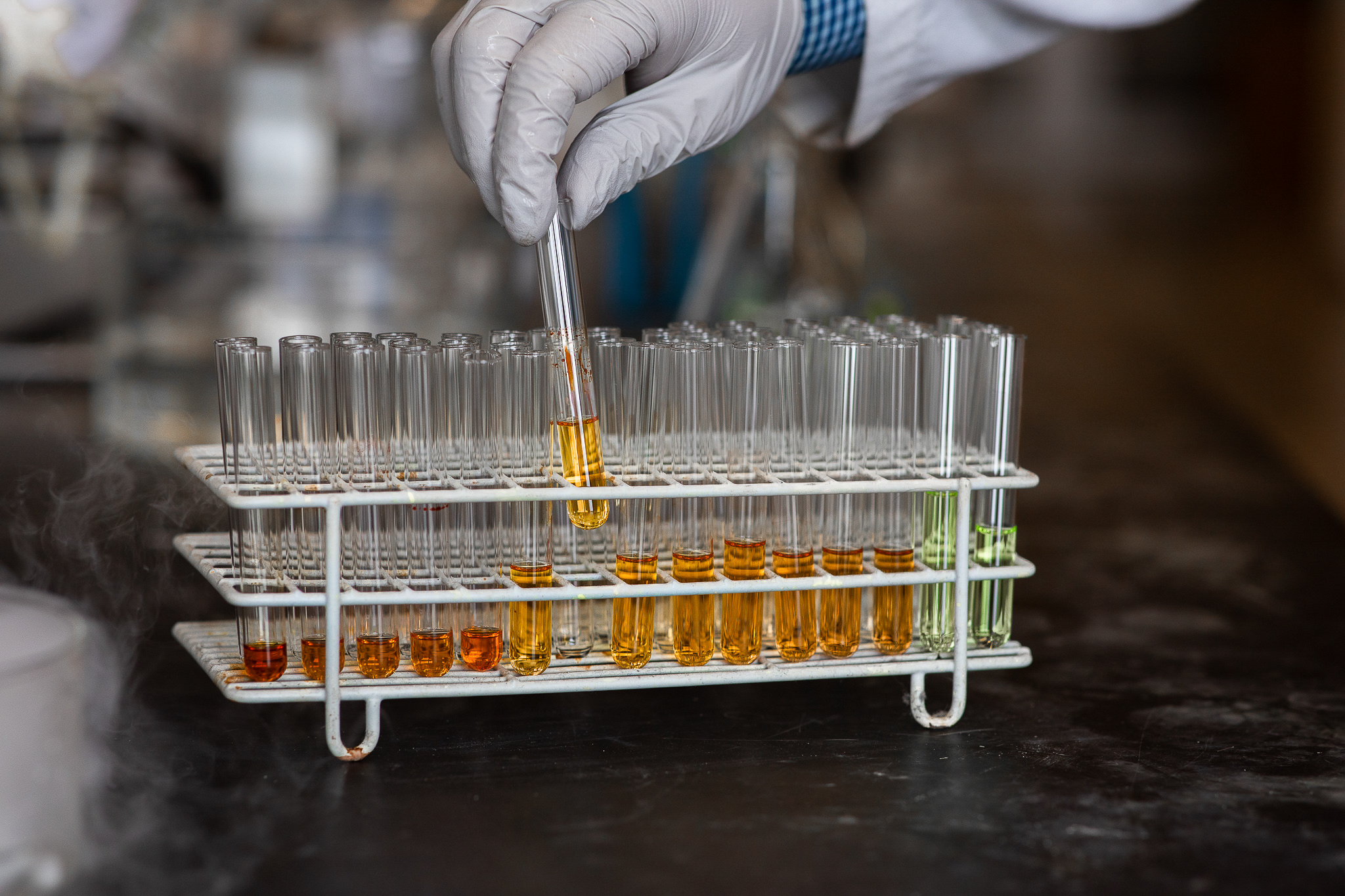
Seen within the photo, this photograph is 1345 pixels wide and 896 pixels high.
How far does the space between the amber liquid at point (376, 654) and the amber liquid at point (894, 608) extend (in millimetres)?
583

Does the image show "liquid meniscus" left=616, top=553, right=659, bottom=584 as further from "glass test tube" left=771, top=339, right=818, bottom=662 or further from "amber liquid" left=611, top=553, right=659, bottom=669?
"glass test tube" left=771, top=339, right=818, bottom=662

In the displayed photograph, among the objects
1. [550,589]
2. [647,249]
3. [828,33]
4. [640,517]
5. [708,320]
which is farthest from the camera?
[647,249]

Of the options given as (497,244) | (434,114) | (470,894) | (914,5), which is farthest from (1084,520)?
(434,114)

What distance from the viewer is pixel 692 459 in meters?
1.54

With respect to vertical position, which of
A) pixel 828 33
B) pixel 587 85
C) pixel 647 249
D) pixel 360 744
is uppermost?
pixel 828 33

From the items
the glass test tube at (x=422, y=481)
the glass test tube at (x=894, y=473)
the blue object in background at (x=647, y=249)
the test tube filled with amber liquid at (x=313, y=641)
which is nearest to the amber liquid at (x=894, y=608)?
the glass test tube at (x=894, y=473)

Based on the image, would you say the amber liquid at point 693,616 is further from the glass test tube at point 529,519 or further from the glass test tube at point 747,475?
the glass test tube at point 529,519

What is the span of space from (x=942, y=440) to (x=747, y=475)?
0.82ft

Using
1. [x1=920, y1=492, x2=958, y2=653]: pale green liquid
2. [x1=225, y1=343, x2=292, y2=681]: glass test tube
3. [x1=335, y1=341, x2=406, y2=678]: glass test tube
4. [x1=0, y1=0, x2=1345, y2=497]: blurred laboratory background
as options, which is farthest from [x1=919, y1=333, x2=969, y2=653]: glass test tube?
[x1=0, y1=0, x2=1345, y2=497]: blurred laboratory background

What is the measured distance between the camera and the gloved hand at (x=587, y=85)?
141 centimetres

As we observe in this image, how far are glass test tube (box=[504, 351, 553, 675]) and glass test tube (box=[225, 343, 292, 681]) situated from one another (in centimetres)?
26

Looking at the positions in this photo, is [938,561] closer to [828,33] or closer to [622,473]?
[622,473]

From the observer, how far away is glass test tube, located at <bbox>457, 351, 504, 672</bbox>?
1.48m

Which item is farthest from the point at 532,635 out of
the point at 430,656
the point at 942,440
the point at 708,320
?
the point at 708,320
